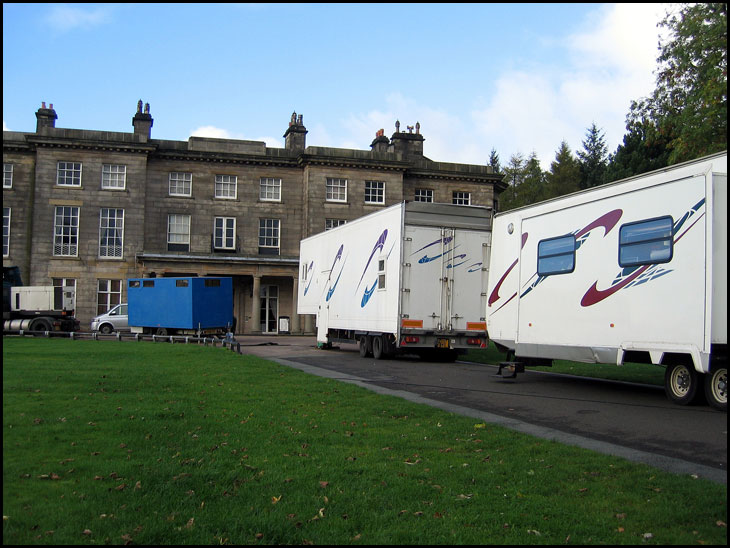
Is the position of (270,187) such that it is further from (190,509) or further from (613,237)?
(190,509)

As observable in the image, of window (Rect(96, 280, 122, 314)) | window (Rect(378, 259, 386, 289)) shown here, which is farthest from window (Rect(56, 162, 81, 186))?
window (Rect(378, 259, 386, 289))

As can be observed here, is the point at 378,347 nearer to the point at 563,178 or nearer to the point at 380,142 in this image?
the point at 380,142

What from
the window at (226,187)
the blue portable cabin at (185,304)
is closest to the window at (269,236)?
the window at (226,187)

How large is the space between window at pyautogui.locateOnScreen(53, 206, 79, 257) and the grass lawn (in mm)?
34209

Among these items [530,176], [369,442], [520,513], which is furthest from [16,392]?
[530,176]

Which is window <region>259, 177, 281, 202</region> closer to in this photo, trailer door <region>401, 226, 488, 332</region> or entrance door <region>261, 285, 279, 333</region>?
entrance door <region>261, 285, 279, 333</region>

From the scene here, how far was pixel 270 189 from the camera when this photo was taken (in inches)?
1766

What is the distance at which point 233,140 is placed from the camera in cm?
4578

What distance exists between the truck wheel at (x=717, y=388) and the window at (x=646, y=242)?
1868 millimetres

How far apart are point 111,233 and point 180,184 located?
16.7 ft

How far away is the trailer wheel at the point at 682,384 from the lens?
36.3 feet

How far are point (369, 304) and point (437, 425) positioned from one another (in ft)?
42.2

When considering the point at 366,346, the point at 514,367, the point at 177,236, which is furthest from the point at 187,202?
the point at 514,367

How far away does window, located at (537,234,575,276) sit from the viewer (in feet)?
44.9
